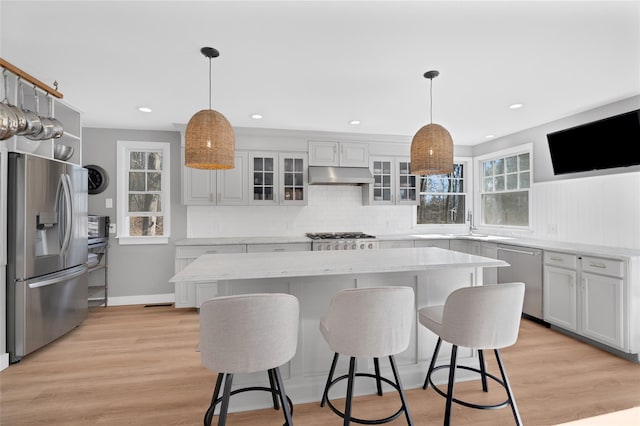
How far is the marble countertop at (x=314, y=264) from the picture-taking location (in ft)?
6.01

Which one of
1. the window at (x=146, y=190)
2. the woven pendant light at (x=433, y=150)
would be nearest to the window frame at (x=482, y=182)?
the woven pendant light at (x=433, y=150)

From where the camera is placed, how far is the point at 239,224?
→ 4652mm

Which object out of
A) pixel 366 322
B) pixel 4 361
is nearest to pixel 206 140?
pixel 366 322

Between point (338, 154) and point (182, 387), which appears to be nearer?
point (182, 387)

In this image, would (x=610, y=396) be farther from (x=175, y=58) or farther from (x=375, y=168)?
(x=175, y=58)

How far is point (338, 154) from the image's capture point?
4637mm

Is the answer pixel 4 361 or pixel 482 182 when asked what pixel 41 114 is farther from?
pixel 482 182

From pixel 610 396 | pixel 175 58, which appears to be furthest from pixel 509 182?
pixel 175 58

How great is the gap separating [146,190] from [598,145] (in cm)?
543

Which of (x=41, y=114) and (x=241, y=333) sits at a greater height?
(x=41, y=114)

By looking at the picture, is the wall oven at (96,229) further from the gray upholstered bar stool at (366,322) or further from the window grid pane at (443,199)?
the window grid pane at (443,199)

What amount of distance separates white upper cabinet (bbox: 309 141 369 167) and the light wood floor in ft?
9.00

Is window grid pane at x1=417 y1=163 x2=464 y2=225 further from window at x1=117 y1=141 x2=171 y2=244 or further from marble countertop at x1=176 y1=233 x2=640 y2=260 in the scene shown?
window at x1=117 y1=141 x2=171 y2=244

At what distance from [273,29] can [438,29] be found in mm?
1030
